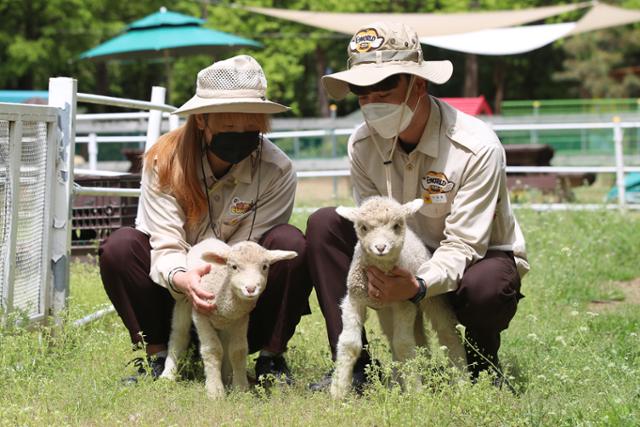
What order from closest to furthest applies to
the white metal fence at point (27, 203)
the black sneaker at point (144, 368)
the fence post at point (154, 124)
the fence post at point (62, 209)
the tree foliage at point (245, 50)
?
the black sneaker at point (144, 368), the white metal fence at point (27, 203), the fence post at point (62, 209), the fence post at point (154, 124), the tree foliage at point (245, 50)

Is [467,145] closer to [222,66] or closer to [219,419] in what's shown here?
[222,66]

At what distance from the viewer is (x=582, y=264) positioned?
8148 mm

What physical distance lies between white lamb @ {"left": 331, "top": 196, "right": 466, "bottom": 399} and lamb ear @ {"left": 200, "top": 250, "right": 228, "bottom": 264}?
0.55 m

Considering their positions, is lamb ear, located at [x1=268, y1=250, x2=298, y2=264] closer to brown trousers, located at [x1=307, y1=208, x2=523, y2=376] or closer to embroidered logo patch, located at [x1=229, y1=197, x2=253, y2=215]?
brown trousers, located at [x1=307, y1=208, x2=523, y2=376]

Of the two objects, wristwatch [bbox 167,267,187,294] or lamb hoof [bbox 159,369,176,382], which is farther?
lamb hoof [bbox 159,369,176,382]

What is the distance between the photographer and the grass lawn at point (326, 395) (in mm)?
3844

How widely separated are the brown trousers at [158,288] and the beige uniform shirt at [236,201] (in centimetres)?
12

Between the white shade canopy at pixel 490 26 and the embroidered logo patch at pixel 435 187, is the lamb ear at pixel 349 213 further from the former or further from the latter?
the white shade canopy at pixel 490 26

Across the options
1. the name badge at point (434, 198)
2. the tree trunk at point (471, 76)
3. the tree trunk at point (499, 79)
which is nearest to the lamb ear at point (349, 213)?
the name badge at point (434, 198)

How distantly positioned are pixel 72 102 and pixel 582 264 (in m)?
4.51

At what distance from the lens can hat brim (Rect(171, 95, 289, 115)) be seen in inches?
180

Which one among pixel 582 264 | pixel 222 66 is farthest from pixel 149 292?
pixel 582 264

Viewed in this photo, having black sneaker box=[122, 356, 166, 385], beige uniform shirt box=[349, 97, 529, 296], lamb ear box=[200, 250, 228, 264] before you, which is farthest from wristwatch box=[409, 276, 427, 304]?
black sneaker box=[122, 356, 166, 385]

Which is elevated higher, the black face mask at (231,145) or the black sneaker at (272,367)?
the black face mask at (231,145)
